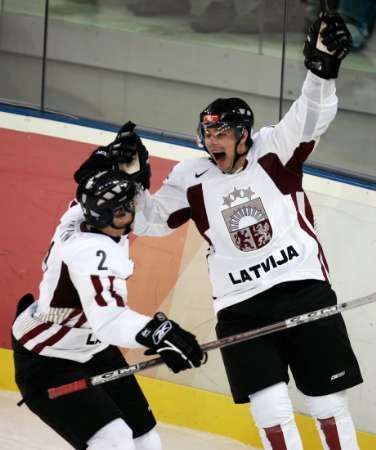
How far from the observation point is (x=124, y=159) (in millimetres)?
3941

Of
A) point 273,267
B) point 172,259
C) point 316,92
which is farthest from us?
point 172,259

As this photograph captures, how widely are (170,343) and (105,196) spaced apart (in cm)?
43

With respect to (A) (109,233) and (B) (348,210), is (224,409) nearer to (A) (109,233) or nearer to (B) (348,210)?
(B) (348,210)

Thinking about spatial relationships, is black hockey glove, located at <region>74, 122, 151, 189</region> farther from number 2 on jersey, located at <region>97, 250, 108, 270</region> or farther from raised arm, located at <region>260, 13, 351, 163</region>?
number 2 on jersey, located at <region>97, 250, 108, 270</region>

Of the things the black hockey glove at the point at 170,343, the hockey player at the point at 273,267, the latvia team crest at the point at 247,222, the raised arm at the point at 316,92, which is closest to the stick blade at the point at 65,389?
the black hockey glove at the point at 170,343

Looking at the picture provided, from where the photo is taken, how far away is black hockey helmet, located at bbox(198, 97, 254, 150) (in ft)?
12.4

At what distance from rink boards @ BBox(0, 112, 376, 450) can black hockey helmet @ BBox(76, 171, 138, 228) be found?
1.27 metres

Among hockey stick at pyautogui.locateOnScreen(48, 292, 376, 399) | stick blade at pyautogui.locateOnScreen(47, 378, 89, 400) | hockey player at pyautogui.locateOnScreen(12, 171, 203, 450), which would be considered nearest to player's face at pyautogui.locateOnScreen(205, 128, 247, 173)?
hockey player at pyautogui.locateOnScreen(12, 171, 203, 450)

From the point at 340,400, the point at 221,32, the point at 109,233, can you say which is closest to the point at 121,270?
the point at 109,233

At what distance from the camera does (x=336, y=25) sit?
139 inches

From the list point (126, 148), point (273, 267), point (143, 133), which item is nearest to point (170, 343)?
point (273, 267)

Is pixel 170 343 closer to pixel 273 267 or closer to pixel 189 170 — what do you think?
pixel 273 267

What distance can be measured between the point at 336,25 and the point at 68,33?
1.84m

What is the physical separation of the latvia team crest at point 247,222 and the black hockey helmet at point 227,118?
17 cm
